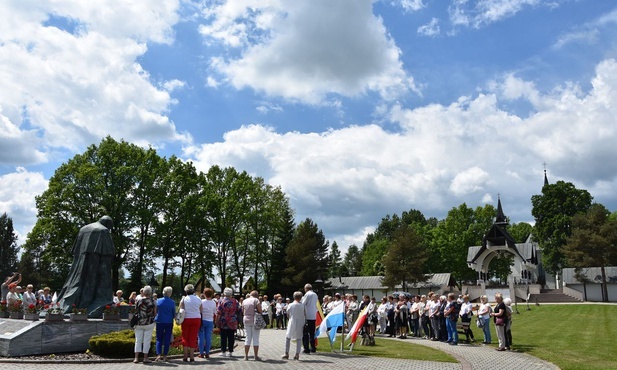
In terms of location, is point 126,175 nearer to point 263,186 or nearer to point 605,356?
point 263,186

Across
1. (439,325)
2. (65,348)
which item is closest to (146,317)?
(65,348)

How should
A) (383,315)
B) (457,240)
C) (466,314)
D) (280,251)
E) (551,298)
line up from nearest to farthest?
(466,314) → (383,315) → (280,251) → (551,298) → (457,240)

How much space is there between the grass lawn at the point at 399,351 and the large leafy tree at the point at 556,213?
60.3 meters

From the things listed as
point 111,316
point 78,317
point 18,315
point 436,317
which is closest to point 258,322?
point 111,316

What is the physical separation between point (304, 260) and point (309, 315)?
123ft

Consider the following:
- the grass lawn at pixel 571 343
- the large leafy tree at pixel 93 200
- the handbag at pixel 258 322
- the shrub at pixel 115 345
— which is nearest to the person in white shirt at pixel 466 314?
the grass lawn at pixel 571 343

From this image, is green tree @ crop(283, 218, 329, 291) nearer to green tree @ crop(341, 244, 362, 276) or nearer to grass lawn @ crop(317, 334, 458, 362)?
grass lawn @ crop(317, 334, 458, 362)

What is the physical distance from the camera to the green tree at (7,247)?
59.1 meters

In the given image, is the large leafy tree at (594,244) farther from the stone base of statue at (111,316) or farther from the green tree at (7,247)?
the green tree at (7,247)

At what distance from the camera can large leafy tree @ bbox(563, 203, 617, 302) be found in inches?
2076

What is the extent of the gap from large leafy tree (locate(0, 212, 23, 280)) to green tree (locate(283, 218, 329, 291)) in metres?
31.6

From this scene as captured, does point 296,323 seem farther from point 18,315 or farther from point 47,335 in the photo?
point 18,315

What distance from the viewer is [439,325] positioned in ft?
64.4

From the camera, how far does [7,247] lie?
61.0 meters
